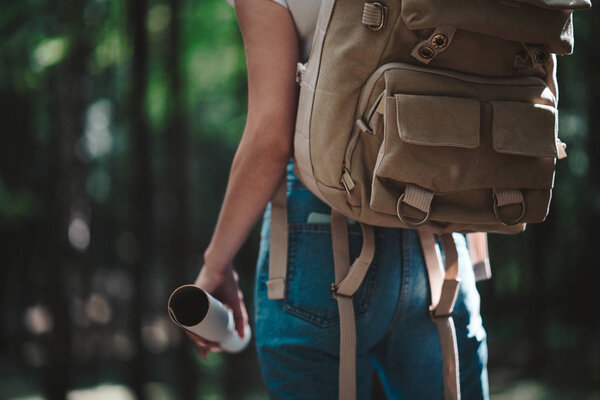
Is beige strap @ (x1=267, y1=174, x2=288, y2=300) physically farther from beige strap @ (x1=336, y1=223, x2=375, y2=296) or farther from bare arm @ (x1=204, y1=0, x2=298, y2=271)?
beige strap @ (x1=336, y1=223, x2=375, y2=296)

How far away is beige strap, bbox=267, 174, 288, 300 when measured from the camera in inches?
72.9

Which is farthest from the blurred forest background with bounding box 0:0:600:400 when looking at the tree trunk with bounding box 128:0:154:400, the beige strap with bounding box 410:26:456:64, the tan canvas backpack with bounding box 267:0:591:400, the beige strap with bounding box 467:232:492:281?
the beige strap with bounding box 410:26:456:64

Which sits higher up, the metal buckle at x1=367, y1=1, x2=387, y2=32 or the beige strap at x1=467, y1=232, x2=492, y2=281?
the metal buckle at x1=367, y1=1, x2=387, y2=32

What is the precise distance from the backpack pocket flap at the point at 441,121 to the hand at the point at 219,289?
2.55 ft

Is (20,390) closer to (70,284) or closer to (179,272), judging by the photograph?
(179,272)

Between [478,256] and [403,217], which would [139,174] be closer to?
[478,256]

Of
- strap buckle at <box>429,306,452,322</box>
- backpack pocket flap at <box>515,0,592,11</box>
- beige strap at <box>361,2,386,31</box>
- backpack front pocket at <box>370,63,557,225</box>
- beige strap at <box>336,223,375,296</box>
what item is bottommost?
strap buckle at <box>429,306,452,322</box>

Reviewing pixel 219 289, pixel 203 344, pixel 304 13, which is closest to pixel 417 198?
pixel 304 13

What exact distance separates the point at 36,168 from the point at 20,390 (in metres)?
5.00

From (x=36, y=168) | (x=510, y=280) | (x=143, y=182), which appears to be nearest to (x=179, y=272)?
(x=143, y=182)

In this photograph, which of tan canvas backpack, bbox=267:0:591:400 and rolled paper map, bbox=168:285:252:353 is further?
rolled paper map, bbox=168:285:252:353

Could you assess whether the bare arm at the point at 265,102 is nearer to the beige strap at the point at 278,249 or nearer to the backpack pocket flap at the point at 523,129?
the beige strap at the point at 278,249

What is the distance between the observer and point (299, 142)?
5.97 ft

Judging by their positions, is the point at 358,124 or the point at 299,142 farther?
the point at 299,142
